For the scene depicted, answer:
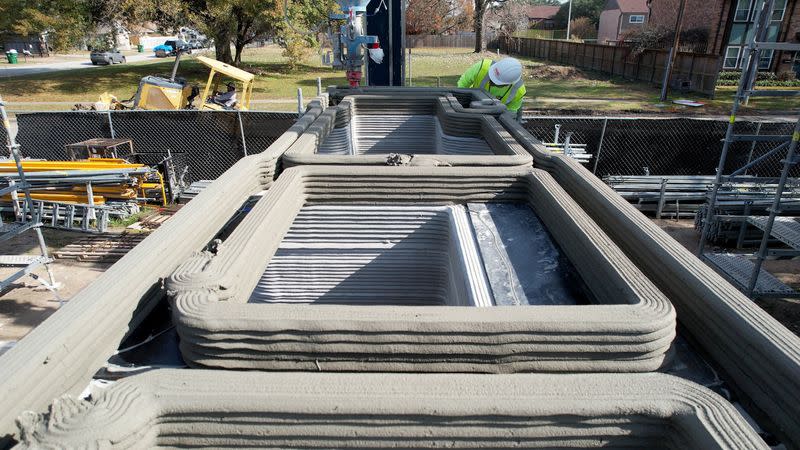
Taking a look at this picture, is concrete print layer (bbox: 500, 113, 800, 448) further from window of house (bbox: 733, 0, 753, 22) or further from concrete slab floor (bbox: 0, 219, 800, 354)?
window of house (bbox: 733, 0, 753, 22)

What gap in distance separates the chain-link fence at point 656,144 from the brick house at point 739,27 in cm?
1612

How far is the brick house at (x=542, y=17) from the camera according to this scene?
208 feet

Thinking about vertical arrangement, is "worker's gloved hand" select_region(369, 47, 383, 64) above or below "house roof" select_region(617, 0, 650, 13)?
below

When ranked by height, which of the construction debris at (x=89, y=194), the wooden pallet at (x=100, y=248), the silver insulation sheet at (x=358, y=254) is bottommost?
the wooden pallet at (x=100, y=248)

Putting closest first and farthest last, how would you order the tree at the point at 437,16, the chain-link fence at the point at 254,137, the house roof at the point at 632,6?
the chain-link fence at the point at 254,137 < the house roof at the point at 632,6 < the tree at the point at 437,16

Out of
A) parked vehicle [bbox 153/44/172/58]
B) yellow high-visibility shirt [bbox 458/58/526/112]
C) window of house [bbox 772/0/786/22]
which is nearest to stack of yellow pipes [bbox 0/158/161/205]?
yellow high-visibility shirt [bbox 458/58/526/112]

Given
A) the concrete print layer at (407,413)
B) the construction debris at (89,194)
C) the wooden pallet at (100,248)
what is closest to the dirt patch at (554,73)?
the construction debris at (89,194)

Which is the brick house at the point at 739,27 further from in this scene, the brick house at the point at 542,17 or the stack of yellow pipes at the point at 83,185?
the brick house at the point at 542,17

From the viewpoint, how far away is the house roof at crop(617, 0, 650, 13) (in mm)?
47688

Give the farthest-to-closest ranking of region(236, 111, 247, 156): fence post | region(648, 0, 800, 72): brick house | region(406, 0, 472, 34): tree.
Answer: region(406, 0, 472, 34): tree < region(648, 0, 800, 72): brick house < region(236, 111, 247, 156): fence post

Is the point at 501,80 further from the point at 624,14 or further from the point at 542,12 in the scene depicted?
the point at 542,12

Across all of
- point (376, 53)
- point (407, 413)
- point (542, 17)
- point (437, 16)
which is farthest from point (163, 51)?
point (542, 17)

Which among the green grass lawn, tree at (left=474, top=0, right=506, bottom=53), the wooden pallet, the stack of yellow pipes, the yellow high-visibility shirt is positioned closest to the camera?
the wooden pallet

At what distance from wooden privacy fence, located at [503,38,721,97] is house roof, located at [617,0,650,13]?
39.6ft
